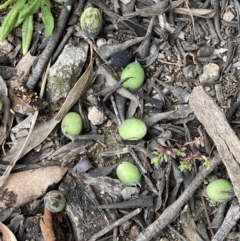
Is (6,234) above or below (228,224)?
above

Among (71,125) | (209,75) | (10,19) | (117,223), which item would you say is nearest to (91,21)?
(10,19)

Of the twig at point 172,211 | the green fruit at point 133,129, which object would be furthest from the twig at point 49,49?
the twig at point 172,211

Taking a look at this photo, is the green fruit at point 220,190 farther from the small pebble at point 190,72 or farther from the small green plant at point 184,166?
the small pebble at point 190,72

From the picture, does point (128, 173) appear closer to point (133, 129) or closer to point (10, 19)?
point (133, 129)

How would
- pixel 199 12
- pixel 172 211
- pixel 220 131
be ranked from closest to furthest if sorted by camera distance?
pixel 220 131, pixel 172 211, pixel 199 12

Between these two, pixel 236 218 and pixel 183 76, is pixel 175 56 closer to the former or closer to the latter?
pixel 183 76

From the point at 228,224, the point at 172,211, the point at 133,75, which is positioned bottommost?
the point at 228,224

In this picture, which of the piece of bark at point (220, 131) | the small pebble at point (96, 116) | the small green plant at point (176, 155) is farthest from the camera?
the small pebble at point (96, 116)

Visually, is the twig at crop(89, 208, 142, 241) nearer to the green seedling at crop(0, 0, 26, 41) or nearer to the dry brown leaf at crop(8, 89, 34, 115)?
the dry brown leaf at crop(8, 89, 34, 115)

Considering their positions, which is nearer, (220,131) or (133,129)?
(220,131)
